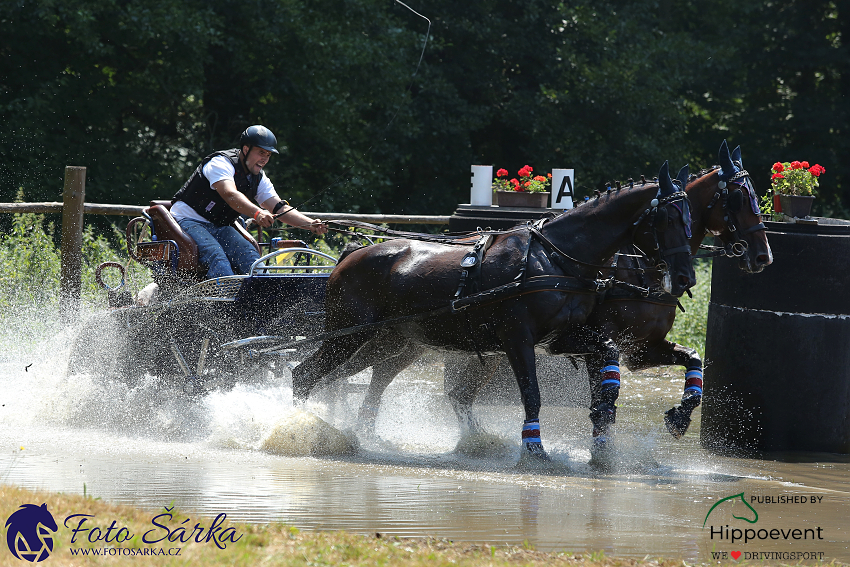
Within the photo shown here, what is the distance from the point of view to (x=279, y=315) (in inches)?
273

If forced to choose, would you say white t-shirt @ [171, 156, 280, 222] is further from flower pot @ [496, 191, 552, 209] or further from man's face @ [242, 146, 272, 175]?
flower pot @ [496, 191, 552, 209]

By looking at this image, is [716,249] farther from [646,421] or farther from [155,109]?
[155,109]

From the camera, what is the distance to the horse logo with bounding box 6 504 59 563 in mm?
3672

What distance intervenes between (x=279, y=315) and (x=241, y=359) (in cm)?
42

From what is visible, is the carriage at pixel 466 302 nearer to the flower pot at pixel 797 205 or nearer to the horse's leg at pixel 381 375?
the horse's leg at pixel 381 375

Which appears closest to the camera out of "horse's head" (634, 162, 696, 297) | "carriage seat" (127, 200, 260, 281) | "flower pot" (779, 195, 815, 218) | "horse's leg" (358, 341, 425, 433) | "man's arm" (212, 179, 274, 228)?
"horse's head" (634, 162, 696, 297)

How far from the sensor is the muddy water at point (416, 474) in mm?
4379

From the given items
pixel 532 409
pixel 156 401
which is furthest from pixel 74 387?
pixel 532 409

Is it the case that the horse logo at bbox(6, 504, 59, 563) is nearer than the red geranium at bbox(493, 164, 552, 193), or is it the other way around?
the horse logo at bbox(6, 504, 59, 563)

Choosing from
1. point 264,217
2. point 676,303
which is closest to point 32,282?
point 264,217

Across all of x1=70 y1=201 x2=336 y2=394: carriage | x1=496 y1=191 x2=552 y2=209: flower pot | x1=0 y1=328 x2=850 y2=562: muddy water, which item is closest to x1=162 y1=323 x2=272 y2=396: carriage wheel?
x1=70 y1=201 x2=336 y2=394: carriage

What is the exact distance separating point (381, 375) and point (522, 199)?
2.62m

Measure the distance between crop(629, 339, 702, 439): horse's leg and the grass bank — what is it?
2.27 m

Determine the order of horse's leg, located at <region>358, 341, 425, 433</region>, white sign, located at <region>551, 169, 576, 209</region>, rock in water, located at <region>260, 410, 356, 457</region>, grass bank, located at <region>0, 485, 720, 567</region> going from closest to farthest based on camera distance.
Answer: grass bank, located at <region>0, 485, 720, 567</region> → rock in water, located at <region>260, 410, 356, 457</region> → horse's leg, located at <region>358, 341, 425, 433</region> → white sign, located at <region>551, 169, 576, 209</region>
